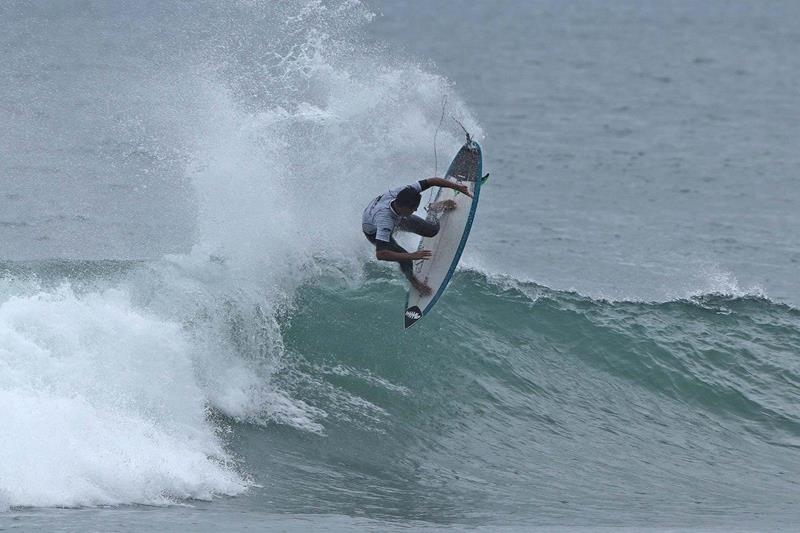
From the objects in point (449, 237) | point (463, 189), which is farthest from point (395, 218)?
point (449, 237)

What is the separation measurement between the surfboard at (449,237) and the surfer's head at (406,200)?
1.40 metres

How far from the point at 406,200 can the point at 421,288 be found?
1.67m

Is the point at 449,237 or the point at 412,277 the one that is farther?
the point at 449,237

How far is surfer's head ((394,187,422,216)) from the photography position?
1309 cm

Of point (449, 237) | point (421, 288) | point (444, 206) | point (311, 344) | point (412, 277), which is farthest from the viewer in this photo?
→ point (311, 344)

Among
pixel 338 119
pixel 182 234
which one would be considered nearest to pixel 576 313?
pixel 338 119

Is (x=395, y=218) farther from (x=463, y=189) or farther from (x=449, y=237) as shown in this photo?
(x=449, y=237)

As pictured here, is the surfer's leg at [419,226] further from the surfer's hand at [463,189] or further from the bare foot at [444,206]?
the bare foot at [444,206]

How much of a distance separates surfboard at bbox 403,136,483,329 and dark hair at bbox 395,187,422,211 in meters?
1.42

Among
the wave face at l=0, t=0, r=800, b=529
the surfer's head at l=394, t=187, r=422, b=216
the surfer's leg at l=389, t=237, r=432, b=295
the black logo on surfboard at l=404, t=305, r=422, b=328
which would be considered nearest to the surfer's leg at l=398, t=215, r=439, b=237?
the surfer's leg at l=389, t=237, r=432, b=295

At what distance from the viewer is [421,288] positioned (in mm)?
14438

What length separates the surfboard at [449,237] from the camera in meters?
14.5

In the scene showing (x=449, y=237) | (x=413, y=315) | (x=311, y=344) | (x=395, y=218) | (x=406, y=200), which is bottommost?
(x=311, y=344)

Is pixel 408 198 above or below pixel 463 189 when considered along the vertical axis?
below
